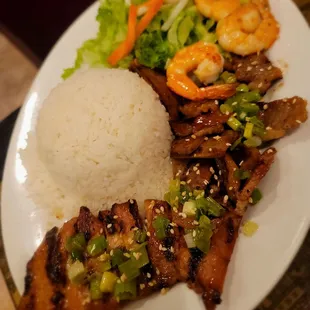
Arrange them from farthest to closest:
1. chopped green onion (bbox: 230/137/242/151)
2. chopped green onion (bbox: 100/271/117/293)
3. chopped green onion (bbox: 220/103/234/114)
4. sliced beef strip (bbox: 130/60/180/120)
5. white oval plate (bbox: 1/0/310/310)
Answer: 1. sliced beef strip (bbox: 130/60/180/120)
2. chopped green onion (bbox: 220/103/234/114)
3. chopped green onion (bbox: 230/137/242/151)
4. chopped green onion (bbox: 100/271/117/293)
5. white oval plate (bbox: 1/0/310/310)

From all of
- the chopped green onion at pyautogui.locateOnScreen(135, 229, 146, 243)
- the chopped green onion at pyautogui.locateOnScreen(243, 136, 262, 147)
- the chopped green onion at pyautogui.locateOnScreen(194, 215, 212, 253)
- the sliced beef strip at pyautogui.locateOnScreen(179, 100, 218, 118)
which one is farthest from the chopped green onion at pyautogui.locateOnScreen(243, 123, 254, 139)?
the chopped green onion at pyautogui.locateOnScreen(135, 229, 146, 243)

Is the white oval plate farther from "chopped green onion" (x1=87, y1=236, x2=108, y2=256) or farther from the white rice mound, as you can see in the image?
"chopped green onion" (x1=87, y1=236, x2=108, y2=256)

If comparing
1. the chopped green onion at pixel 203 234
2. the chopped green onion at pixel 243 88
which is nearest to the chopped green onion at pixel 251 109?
the chopped green onion at pixel 243 88

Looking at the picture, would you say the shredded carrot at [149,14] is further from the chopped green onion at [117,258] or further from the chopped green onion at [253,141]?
the chopped green onion at [117,258]

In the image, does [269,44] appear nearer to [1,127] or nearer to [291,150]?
[291,150]

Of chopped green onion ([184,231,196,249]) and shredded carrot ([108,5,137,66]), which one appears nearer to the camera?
chopped green onion ([184,231,196,249])

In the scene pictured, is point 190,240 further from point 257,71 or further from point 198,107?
point 257,71
